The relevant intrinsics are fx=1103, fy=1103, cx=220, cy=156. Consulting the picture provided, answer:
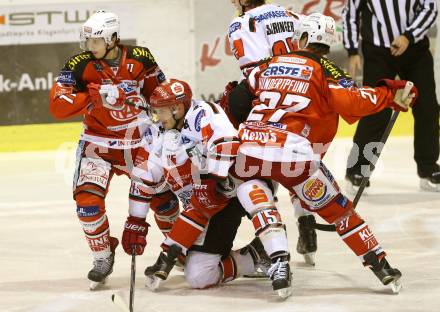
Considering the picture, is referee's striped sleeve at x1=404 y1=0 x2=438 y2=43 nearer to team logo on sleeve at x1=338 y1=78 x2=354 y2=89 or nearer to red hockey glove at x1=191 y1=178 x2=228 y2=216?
team logo on sleeve at x1=338 y1=78 x2=354 y2=89

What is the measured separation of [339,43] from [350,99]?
4.23 meters

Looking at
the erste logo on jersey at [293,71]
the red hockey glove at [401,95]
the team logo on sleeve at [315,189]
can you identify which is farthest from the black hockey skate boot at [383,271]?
the erste logo on jersey at [293,71]

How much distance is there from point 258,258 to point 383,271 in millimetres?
597

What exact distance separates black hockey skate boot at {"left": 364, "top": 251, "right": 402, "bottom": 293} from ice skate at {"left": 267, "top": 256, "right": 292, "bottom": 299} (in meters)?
0.35

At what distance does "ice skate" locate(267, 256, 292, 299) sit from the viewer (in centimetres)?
432

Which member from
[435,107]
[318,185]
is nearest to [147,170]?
[318,185]

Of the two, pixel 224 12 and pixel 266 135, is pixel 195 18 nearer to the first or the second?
pixel 224 12

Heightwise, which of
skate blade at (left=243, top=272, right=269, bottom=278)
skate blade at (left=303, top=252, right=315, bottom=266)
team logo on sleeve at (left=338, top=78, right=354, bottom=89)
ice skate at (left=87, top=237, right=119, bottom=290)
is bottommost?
skate blade at (left=303, top=252, right=315, bottom=266)

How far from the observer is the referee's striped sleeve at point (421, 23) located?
6828mm

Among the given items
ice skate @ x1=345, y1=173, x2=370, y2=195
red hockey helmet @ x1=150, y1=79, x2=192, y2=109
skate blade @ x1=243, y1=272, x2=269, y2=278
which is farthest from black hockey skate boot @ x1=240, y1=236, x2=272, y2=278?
ice skate @ x1=345, y1=173, x2=370, y2=195

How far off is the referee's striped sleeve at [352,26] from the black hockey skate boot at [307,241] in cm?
217

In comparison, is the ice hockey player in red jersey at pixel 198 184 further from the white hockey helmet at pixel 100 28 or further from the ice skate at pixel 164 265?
the white hockey helmet at pixel 100 28

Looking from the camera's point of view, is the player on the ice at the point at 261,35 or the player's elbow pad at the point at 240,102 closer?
the player's elbow pad at the point at 240,102

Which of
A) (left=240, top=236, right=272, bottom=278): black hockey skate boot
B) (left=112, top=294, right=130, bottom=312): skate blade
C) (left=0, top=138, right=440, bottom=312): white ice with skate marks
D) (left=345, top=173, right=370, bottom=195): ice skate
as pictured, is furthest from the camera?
(left=345, top=173, right=370, bottom=195): ice skate
